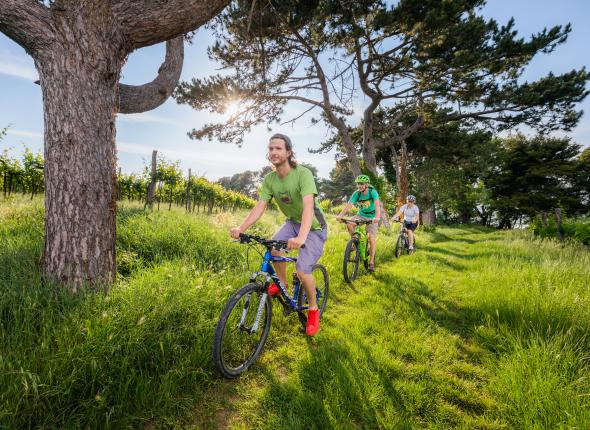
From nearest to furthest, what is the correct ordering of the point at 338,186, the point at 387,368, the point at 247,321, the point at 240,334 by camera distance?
the point at 387,368
the point at 240,334
the point at 247,321
the point at 338,186

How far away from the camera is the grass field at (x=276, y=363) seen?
199 cm

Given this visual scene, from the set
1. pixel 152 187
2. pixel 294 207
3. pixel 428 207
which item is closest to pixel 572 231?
pixel 428 207

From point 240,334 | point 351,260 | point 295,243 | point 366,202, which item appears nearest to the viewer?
point 295,243

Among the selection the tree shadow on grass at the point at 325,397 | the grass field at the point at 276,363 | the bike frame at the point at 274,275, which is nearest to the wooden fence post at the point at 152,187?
the grass field at the point at 276,363

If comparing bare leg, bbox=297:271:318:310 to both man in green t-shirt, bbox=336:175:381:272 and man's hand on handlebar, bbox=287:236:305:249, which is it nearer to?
man's hand on handlebar, bbox=287:236:305:249

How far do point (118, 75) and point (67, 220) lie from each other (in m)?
1.79

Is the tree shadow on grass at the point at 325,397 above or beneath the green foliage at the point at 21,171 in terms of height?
beneath

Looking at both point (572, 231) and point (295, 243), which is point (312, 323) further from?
point (572, 231)

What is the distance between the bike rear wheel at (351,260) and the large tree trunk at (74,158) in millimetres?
4220

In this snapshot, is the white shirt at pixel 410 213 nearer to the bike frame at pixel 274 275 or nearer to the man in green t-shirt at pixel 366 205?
the man in green t-shirt at pixel 366 205

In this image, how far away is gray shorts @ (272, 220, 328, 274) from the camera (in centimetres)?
333

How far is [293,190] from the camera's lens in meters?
3.16

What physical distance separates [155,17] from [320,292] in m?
4.15

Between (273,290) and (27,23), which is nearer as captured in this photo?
(27,23)
